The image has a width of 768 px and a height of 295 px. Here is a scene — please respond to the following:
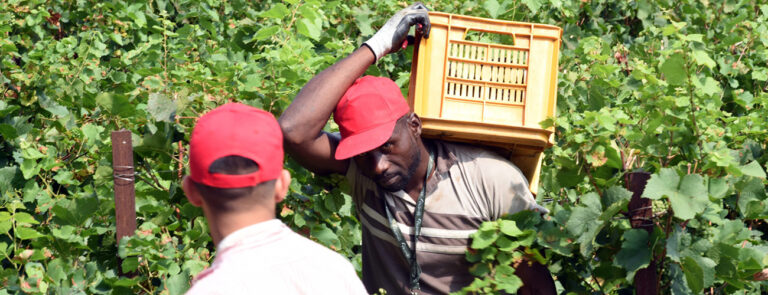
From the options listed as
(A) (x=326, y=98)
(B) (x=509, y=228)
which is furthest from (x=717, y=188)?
(A) (x=326, y=98)

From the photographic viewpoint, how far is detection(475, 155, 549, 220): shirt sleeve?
305 centimetres

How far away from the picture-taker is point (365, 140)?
9.57 feet

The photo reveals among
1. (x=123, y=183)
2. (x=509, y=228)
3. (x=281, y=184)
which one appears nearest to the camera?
(x=281, y=184)

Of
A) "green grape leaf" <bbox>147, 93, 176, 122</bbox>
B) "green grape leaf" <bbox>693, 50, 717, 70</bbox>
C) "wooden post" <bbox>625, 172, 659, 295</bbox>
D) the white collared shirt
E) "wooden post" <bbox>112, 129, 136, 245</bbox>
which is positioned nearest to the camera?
the white collared shirt

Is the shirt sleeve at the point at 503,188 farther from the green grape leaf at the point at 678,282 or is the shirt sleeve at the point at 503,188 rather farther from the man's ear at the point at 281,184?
the man's ear at the point at 281,184

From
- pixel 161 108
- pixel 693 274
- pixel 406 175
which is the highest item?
pixel 161 108

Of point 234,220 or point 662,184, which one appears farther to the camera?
point 662,184

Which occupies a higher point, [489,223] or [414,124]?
[414,124]

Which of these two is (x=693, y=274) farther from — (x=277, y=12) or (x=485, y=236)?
(x=277, y=12)

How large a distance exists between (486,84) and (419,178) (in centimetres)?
40

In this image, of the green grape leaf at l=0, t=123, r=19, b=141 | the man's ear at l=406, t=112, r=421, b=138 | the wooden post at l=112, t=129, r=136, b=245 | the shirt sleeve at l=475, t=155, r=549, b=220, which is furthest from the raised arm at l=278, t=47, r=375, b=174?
the green grape leaf at l=0, t=123, r=19, b=141

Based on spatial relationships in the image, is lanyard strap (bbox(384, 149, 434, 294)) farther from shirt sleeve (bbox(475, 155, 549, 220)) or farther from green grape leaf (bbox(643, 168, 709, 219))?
green grape leaf (bbox(643, 168, 709, 219))

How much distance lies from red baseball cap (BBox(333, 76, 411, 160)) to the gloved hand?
13cm

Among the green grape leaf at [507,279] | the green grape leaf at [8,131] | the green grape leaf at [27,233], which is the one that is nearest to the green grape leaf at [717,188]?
the green grape leaf at [507,279]
